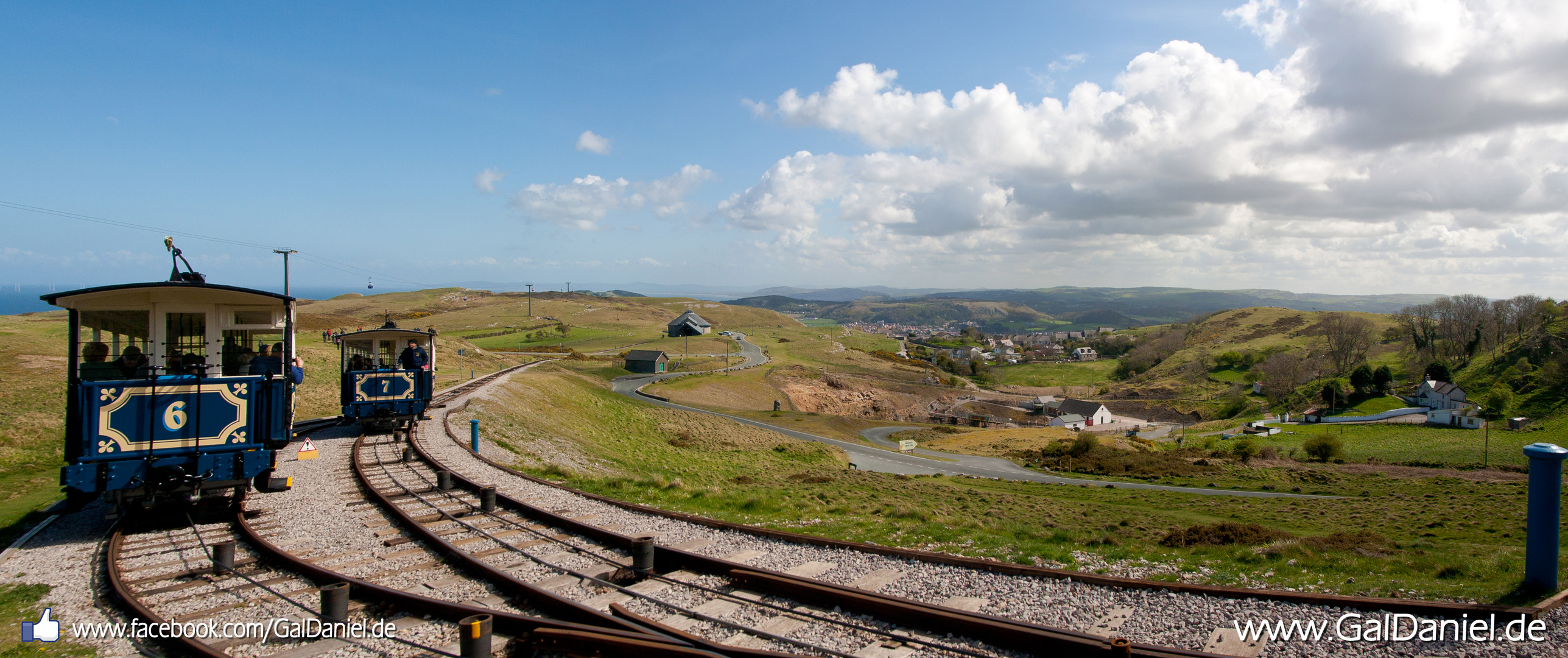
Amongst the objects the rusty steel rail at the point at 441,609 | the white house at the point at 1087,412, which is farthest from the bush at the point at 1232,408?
the rusty steel rail at the point at 441,609

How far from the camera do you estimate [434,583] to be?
8914 millimetres

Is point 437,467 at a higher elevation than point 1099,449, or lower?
higher

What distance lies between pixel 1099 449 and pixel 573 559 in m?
58.2

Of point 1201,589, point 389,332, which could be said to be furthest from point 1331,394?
point 389,332

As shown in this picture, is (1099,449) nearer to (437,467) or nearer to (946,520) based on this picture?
(946,520)

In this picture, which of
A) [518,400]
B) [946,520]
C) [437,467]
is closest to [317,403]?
[518,400]

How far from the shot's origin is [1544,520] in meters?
7.05

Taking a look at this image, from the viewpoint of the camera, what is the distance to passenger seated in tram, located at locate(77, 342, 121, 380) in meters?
11.1

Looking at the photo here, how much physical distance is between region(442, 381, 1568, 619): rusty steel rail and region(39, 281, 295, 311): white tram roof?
31.7 feet

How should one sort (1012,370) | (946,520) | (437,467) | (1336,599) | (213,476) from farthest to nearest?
(1012,370) → (437,467) → (946,520) → (213,476) → (1336,599)

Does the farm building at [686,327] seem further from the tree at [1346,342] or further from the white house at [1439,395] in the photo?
the tree at [1346,342]

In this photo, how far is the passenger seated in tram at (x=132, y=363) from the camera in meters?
11.4

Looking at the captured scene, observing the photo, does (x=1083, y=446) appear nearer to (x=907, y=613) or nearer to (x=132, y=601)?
(x=907, y=613)

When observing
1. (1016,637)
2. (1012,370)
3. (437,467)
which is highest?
(1016,637)
